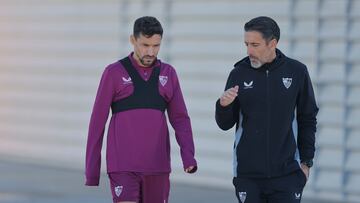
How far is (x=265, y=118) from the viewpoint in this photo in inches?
250

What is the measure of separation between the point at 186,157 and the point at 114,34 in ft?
22.0

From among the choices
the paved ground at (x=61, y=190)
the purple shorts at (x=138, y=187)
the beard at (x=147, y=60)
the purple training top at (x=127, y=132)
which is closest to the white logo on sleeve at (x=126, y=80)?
the purple training top at (x=127, y=132)

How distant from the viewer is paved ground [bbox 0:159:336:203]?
1113cm

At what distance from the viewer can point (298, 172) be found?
255 inches

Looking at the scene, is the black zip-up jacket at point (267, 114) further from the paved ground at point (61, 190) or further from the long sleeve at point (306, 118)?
the paved ground at point (61, 190)

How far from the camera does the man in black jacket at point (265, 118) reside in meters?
6.35

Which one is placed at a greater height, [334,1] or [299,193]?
[334,1]

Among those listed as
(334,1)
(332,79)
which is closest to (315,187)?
(332,79)

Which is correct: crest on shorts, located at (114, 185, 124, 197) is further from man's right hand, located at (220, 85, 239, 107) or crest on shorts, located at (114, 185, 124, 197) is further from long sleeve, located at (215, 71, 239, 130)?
man's right hand, located at (220, 85, 239, 107)

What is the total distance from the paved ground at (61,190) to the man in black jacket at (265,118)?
4644mm

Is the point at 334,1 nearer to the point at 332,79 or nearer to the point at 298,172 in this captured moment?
the point at 332,79

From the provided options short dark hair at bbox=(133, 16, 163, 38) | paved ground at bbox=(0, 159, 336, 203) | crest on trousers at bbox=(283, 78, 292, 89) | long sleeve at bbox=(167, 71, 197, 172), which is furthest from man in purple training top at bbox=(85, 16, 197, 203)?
paved ground at bbox=(0, 159, 336, 203)

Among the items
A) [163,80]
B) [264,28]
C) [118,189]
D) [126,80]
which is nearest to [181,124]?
[163,80]

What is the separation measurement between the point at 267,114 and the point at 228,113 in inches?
9.0
